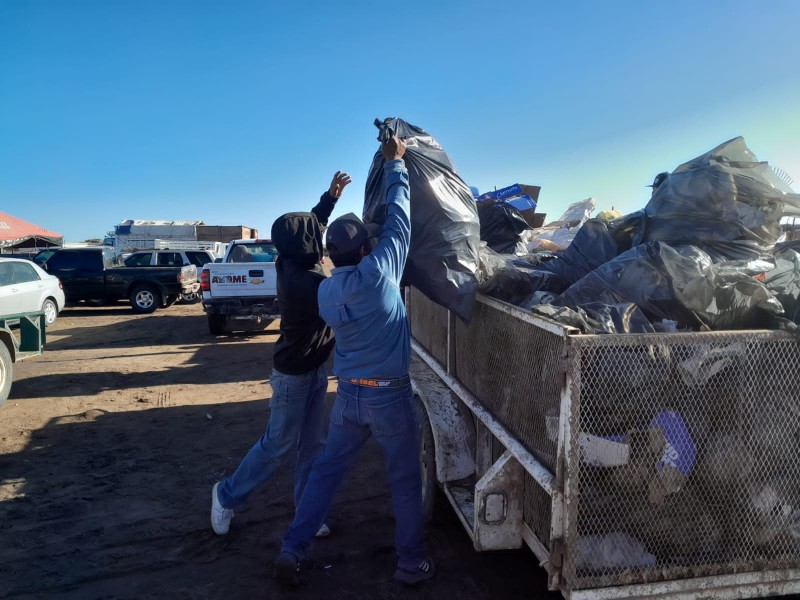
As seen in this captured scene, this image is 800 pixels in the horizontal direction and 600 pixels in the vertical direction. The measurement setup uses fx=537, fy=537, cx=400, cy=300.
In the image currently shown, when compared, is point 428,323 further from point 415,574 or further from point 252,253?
point 252,253

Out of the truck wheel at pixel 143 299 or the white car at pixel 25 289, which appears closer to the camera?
the white car at pixel 25 289

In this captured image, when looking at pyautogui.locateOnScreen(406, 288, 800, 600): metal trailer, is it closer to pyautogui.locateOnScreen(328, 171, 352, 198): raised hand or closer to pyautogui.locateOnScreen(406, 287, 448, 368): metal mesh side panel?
Answer: pyautogui.locateOnScreen(406, 287, 448, 368): metal mesh side panel

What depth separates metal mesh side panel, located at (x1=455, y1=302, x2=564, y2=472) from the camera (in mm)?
2113

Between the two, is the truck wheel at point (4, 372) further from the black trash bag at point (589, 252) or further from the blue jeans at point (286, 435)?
the black trash bag at point (589, 252)

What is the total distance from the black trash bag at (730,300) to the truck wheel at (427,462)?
1594 mm

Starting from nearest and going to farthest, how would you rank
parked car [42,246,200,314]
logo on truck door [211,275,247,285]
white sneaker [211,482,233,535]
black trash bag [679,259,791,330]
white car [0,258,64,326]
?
1. black trash bag [679,259,791,330]
2. white sneaker [211,482,233,535]
3. white car [0,258,64,326]
4. logo on truck door [211,275,247,285]
5. parked car [42,246,200,314]

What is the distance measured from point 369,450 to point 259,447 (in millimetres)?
1832

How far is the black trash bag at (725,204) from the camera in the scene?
2.94 metres

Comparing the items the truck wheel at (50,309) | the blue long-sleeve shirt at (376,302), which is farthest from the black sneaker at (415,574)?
the truck wheel at (50,309)

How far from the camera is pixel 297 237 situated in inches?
118

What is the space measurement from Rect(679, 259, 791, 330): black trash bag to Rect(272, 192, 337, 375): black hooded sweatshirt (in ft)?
6.29

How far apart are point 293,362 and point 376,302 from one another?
0.77m

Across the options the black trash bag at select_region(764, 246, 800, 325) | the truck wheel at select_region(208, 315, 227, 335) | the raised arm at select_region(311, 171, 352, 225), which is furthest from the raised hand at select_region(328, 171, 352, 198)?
the truck wheel at select_region(208, 315, 227, 335)

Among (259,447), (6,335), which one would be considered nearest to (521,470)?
(259,447)
